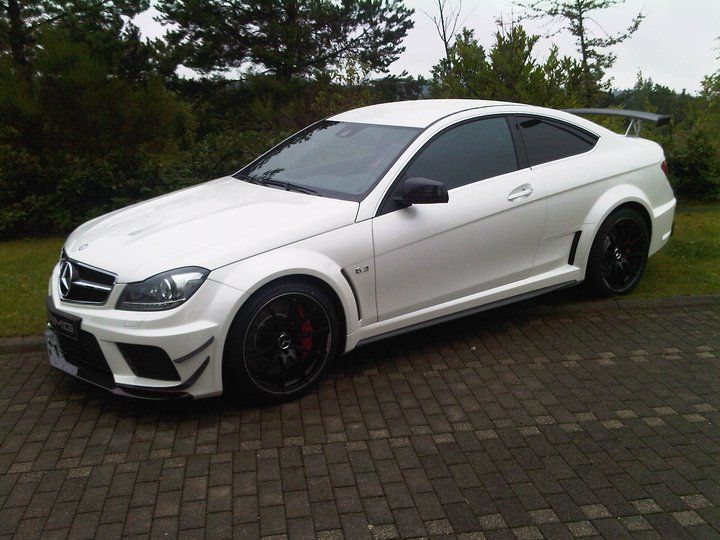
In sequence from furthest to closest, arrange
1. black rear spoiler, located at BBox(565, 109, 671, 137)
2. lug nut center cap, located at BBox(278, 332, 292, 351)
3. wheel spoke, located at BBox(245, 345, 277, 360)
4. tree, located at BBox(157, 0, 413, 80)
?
tree, located at BBox(157, 0, 413, 80), black rear spoiler, located at BBox(565, 109, 671, 137), lug nut center cap, located at BBox(278, 332, 292, 351), wheel spoke, located at BBox(245, 345, 277, 360)

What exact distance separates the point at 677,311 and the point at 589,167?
1407mm

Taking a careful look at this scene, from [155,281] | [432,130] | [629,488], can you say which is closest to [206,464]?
[155,281]

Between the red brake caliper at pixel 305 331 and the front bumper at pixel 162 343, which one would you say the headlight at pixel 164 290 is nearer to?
the front bumper at pixel 162 343

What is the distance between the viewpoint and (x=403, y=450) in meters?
4.04

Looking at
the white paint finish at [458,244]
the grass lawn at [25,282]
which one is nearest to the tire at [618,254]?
the white paint finish at [458,244]

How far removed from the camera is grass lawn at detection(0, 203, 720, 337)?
19.7ft

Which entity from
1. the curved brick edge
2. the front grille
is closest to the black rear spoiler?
the curved brick edge

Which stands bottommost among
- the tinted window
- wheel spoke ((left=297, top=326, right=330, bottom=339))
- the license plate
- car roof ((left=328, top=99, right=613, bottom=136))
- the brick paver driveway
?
the brick paver driveway

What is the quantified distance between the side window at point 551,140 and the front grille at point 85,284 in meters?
3.08

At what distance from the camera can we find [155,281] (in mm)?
4141

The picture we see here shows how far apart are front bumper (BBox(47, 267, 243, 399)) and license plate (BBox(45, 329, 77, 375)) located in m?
0.25

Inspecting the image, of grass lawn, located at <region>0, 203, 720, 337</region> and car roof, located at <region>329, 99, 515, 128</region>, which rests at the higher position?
car roof, located at <region>329, 99, 515, 128</region>

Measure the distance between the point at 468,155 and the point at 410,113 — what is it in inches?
22.5

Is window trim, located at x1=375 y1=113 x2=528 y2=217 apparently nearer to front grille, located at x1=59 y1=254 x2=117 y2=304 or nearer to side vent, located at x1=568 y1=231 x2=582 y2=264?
side vent, located at x1=568 y1=231 x2=582 y2=264
